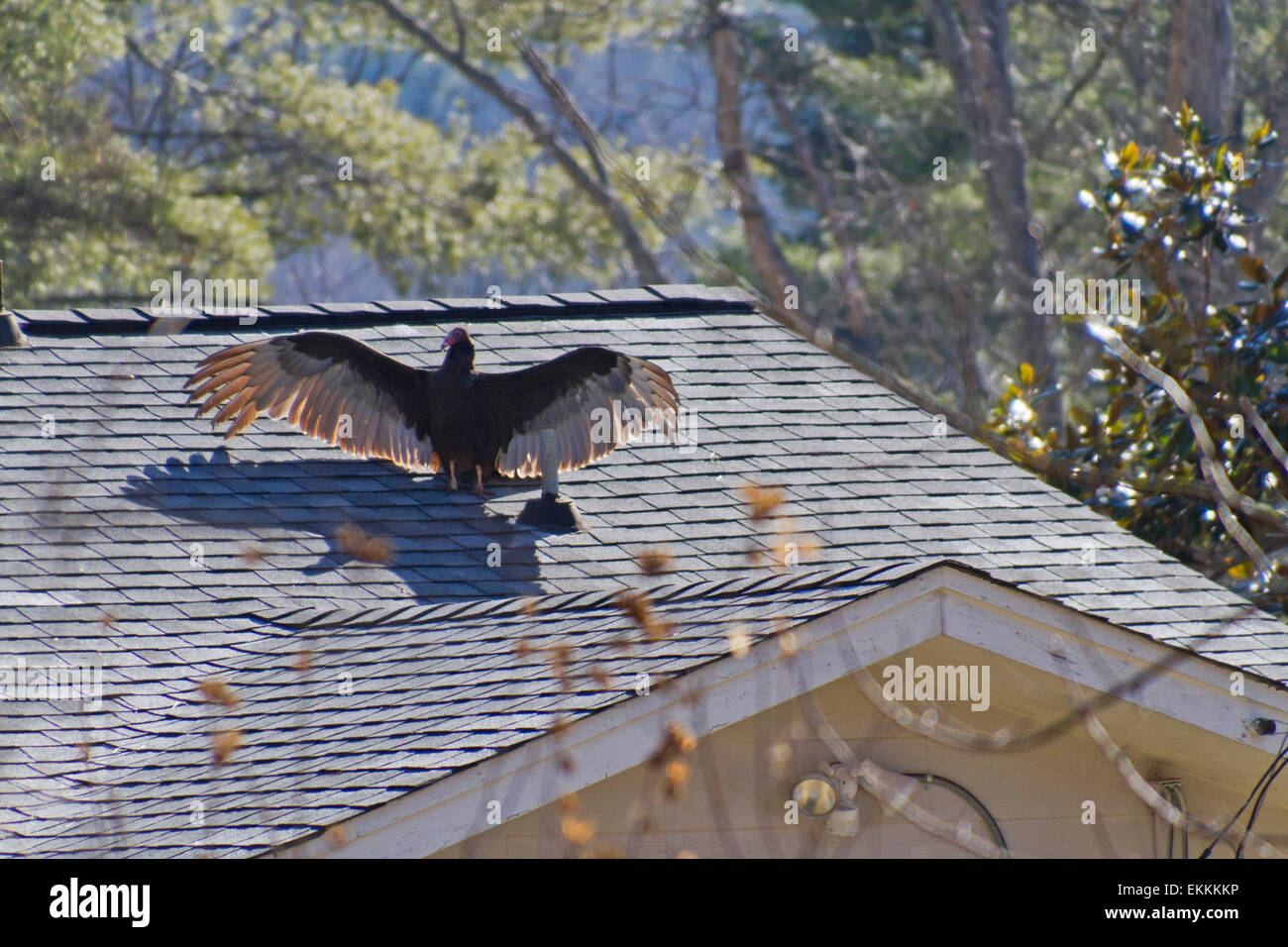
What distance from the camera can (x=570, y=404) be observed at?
7.40m

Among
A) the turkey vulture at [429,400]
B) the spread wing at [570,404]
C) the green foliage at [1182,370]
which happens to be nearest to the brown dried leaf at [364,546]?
the turkey vulture at [429,400]

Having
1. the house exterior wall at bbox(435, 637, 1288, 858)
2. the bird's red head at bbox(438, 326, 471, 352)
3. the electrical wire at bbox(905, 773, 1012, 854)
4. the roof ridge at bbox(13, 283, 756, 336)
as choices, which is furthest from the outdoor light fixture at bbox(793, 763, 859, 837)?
the roof ridge at bbox(13, 283, 756, 336)

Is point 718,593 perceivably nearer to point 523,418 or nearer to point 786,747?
point 786,747

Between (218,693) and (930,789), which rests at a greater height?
(218,693)

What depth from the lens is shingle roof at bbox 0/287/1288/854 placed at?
4969mm

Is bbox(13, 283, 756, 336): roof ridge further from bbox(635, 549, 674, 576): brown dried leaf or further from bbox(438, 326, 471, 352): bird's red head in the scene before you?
bbox(635, 549, 674, 576): brown dried leaf

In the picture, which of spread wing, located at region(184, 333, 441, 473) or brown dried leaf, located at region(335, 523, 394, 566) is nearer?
brown dried leaf, located at region(335, 523, 394, 566)

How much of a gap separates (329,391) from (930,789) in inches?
142

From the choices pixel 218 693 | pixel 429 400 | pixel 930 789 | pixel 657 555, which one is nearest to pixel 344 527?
pixel 429 400

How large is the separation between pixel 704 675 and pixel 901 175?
2028 cm

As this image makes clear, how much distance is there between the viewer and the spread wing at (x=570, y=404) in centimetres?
736

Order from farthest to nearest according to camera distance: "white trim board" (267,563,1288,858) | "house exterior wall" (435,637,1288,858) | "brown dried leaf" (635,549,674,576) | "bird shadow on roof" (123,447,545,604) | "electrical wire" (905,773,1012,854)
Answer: "bird shadow on roof" (123,447,545,604), "brown dried leaf" (635,549,674,576), "electrical wire" (905,773,1012,854), "house exterior wall" (435,637,1288,858), "white trim board" (267,563,1288,858)

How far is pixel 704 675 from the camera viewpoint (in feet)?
15.0

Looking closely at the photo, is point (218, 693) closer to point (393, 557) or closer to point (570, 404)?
point (393, 557)
